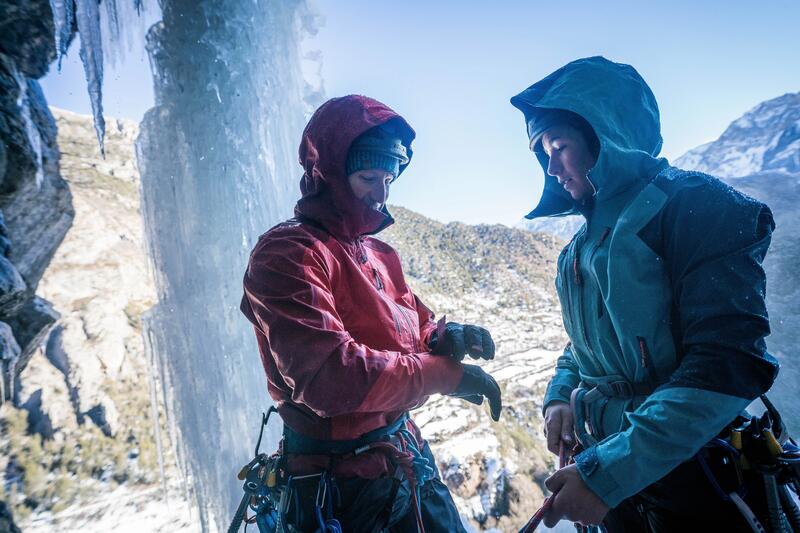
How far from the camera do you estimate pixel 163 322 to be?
5141 mm

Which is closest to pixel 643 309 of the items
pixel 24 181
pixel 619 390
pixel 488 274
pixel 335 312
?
pixel 619 390

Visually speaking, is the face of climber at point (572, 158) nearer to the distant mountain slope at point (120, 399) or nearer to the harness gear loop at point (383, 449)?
the harness gear loop at point (383, 449)

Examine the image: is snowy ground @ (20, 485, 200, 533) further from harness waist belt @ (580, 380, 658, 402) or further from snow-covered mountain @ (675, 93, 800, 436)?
snow-covered mountain @ (675, 93, 800, 436)

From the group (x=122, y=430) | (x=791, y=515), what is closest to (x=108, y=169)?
(x=122, y=430)

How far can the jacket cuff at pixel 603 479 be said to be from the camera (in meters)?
1.08

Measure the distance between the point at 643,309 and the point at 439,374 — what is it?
0.86 meters

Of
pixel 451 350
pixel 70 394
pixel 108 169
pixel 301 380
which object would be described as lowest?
pixel 70 394

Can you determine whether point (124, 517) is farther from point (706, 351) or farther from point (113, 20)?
point (706, 351)

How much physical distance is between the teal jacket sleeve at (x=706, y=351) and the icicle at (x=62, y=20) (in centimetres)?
691

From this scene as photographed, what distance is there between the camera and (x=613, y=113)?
62.5 inches

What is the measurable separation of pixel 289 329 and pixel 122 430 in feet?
52.0

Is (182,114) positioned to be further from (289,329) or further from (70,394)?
(70,394)

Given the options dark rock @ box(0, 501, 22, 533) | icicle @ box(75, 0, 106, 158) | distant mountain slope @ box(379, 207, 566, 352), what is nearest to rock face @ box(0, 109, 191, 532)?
dark rock @ box(0, 501, 22, 533)

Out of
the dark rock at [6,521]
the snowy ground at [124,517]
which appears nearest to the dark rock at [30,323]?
the dark rock at [6,521]
